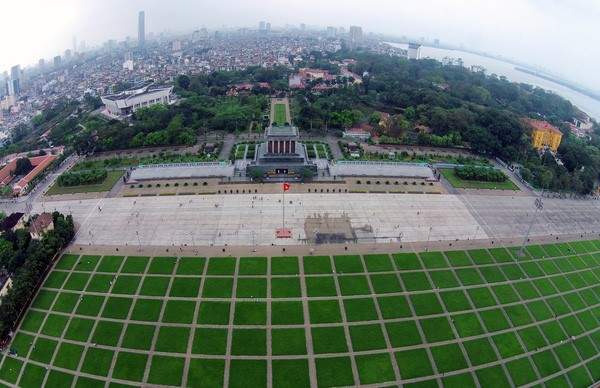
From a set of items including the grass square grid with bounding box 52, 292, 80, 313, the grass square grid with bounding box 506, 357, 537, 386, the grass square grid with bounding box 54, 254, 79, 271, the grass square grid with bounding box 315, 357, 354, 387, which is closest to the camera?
the grass square grid with bounding box 315, 357, 354, 387

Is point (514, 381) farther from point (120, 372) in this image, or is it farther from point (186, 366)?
point (120, 372)

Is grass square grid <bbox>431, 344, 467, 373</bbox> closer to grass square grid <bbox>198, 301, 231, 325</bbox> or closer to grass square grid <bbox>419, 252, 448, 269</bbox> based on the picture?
grass square grid <bbox>419, 252, 448, 269</bbox>

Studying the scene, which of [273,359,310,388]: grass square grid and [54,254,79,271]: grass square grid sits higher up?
[273,359,310,388]: grass square grid

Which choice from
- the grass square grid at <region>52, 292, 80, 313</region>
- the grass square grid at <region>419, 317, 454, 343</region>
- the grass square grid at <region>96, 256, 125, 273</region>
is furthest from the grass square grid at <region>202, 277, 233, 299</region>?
the grass square grid at <region>419, 317, 454, 343</region>

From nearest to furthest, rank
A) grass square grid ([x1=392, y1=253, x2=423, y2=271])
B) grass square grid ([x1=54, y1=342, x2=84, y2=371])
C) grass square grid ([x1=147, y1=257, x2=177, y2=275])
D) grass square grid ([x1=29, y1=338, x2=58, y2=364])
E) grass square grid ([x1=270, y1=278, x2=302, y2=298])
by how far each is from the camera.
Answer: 1. grass square grid ([x1=54, y1=342, x2=84, y2=371])
2. grass square grid ([x1=29, y1=338, x2=58, y2=364])
3. grass square grid ([x1=270, y1=278, x2=302, y2=298])
4. grass square grid ([x1=147, y1=257, x2=177, y2=275])
5. grass square grid ([x1=392, y1=253, x2=423, y2=271])

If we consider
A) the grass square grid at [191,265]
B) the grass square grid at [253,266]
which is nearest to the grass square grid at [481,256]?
the grass square grid at [253,266]

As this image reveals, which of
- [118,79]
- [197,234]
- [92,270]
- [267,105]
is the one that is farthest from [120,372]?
[118,79]

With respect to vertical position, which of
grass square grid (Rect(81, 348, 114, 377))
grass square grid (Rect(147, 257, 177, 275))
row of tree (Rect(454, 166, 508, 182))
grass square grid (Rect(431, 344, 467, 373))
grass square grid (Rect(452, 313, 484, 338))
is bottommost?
grass square grid (Rect(81, 348, 114, 377))

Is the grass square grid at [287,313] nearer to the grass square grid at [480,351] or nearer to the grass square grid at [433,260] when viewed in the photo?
the grass square grid at [480,351]

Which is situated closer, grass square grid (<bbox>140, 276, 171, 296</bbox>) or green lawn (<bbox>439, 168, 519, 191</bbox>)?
grass square grid (<bbox>140, 276, 171, 296</bbox>)
